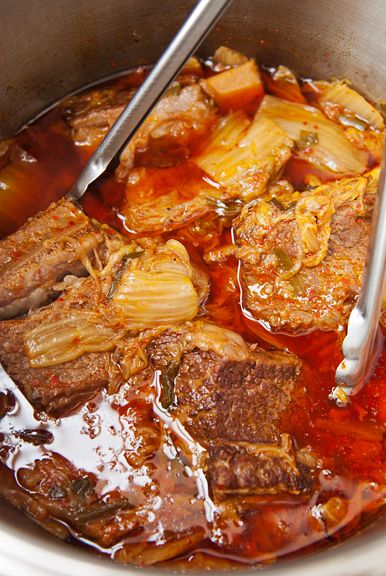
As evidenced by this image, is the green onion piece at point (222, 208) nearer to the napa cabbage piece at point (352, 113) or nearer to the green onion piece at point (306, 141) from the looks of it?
the green onion piece at point (306, 141)

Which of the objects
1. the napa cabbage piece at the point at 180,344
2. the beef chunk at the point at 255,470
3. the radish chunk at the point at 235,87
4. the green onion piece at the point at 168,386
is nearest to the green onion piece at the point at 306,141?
the radish chunk at the point at 235,87

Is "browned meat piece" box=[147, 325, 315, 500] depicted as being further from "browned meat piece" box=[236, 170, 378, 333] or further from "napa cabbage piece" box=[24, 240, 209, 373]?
"browned meat piece" box=[236, 170, 378, 333]

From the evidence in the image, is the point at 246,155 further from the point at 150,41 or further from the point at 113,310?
the point at 113,310

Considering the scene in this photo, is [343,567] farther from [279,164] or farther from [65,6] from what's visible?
[65,6]

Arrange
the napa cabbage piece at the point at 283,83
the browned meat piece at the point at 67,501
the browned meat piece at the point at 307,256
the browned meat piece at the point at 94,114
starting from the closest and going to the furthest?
the browned meat piece at the point at 67,501 < the browned meat piece at the point at 307,256 < the browned meat piece at the point at 94,114 < the napa cabbage piece at the point at 283,83

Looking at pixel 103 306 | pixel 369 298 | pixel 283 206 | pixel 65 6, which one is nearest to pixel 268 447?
pixel 369 298

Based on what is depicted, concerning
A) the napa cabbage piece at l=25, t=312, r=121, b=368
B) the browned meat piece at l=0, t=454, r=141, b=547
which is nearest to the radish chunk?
the napa cabbage piece at l=25, t=312, r=121, b=368

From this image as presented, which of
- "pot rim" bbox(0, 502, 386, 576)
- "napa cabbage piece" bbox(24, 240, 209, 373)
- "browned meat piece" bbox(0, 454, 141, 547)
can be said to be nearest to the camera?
"pot rim" bbox(0, 502, 386, 576)
